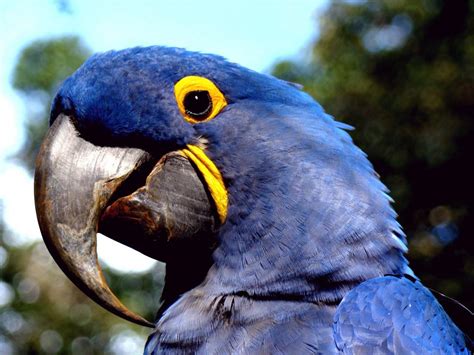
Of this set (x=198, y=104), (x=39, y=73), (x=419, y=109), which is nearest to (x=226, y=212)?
(x=198, y=104)

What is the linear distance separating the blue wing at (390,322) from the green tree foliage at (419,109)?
6.44 m

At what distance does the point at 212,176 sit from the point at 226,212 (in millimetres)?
111

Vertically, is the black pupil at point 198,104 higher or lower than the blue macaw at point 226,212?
higher

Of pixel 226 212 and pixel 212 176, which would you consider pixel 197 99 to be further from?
pixel 226 212

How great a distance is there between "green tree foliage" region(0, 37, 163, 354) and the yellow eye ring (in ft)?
41.8

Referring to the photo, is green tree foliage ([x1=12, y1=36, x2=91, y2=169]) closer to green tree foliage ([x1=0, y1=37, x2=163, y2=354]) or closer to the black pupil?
green tree foliage ([x1=0, y1=37, x2=163, y2=354])

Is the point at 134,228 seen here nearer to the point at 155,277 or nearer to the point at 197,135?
the point at 197,135

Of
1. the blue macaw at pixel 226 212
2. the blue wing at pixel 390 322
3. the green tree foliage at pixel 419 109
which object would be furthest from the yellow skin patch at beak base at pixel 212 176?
the green tree foliage at pixel 419 109

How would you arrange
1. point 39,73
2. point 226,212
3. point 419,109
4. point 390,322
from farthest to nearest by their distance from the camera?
point 39,73, point 419,109, point 226,212, point 390,322

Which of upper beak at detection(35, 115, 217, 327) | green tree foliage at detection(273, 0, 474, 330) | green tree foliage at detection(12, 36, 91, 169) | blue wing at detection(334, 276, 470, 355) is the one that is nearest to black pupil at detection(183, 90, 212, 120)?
upper beak at detection(35, 115, 217, 327)

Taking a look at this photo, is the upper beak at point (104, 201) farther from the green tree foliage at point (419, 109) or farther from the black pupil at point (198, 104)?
the green tree foliage at point (419, 109)

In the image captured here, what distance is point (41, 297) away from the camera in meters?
15.1

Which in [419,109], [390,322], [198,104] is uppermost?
[198,104]

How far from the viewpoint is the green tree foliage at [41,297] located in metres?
14.7
